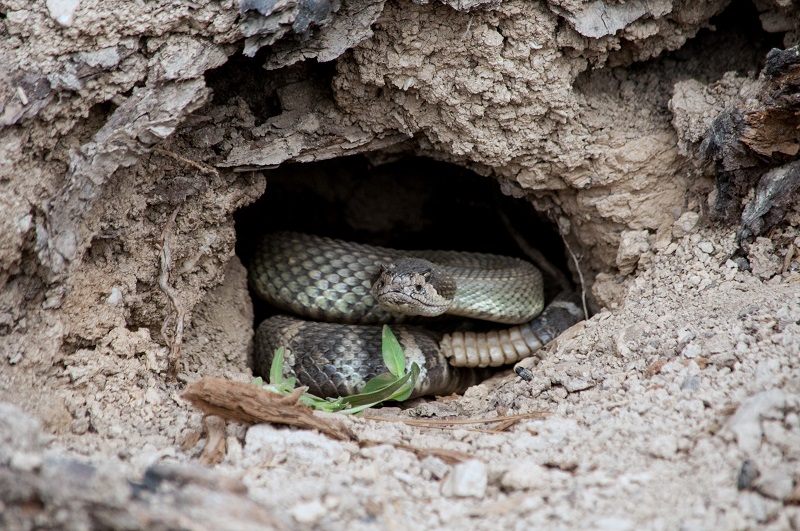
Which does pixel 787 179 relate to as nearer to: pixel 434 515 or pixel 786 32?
pixel 786 32

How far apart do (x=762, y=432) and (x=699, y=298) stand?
4.19 ft

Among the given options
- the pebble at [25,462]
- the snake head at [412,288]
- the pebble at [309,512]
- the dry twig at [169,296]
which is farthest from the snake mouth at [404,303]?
the pebble at [25,462]

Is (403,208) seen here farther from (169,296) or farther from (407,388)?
(169,296)

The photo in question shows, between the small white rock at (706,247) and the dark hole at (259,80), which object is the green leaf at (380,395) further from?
the small white rock at (706,247)

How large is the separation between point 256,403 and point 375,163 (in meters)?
2.15

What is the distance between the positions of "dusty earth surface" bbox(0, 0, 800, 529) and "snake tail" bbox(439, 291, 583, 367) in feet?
0.83

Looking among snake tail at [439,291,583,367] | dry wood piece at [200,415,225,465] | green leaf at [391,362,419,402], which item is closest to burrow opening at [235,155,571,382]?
snake tail at [439,291,583,367]

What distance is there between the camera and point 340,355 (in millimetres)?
3930

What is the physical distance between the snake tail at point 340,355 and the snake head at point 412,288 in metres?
0.24

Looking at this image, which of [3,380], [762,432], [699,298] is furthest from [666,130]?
[3,380]

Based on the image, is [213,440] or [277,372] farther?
[277,372]

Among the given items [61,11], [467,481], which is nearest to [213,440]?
[467,481]

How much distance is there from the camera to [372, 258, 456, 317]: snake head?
3.92 meters

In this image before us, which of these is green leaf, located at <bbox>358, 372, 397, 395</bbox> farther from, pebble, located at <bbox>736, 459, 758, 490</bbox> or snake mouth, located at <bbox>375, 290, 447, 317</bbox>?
pebble, located at <bbox>736, 459, 758, 490</bbox>
